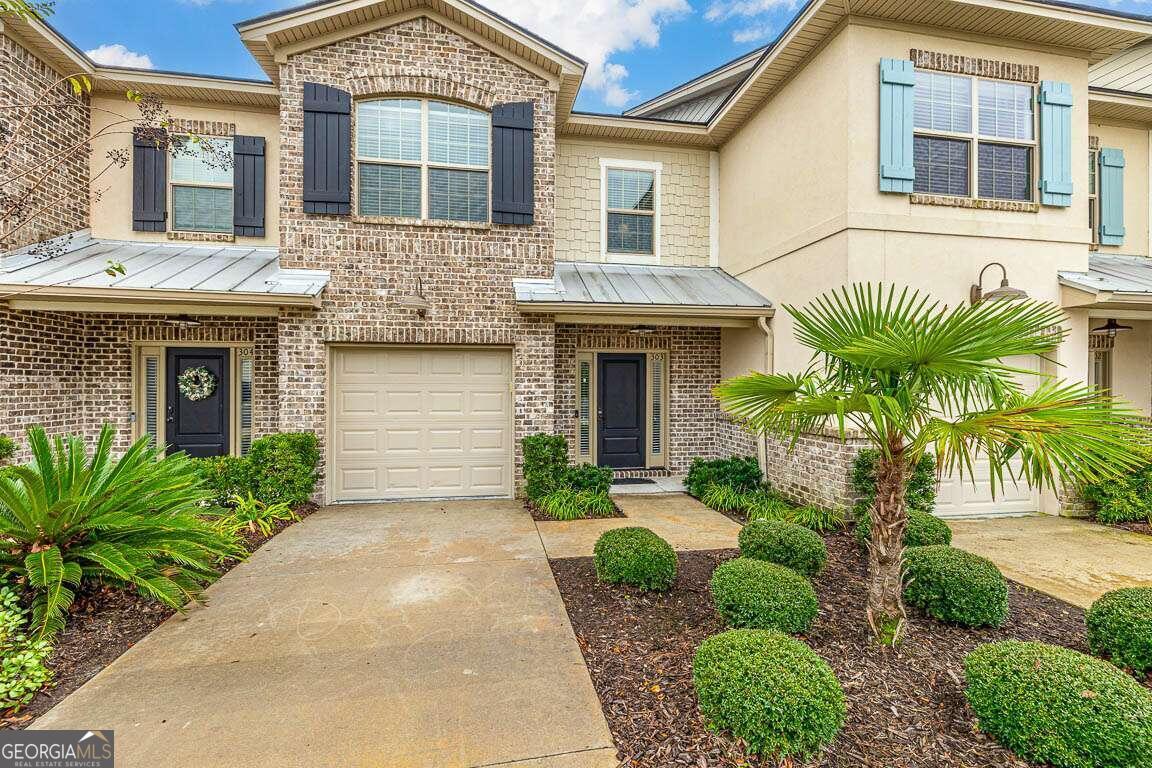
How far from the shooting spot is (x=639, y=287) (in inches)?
298

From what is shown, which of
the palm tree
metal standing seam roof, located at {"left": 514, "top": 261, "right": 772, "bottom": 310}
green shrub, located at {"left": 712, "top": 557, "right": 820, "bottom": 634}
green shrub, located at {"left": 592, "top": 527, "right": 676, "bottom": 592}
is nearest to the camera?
the palm tree

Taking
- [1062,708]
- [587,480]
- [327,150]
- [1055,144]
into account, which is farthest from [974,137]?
[327,150]

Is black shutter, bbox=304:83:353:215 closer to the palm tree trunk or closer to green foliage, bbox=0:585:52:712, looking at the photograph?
green foliage, bbox=0:585:52:712

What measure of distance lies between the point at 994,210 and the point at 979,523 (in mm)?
3782

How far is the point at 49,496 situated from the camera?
11.5 feet

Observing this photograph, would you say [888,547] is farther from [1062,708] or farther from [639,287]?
[639,287]

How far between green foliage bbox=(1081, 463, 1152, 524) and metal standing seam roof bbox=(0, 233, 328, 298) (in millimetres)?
9994

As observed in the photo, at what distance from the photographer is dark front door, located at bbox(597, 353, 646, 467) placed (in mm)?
8539

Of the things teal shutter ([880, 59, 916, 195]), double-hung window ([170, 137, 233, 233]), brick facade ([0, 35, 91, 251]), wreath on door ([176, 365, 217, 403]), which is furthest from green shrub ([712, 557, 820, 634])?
brick facade ([0, 35, 91, 251])

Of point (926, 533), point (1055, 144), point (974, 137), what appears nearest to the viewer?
point (926, 533)

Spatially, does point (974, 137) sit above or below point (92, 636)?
above

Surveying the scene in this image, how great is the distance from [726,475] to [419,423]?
4.44 meters

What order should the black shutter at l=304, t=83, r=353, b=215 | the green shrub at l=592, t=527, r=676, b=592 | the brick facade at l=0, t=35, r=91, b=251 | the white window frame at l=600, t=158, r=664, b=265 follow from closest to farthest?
1. the green shrub at l=592, t=527, r=676, b=592
2. the brick facade at l=0, t=35, r=91, b=251
3. the black shutter at l=304, t=83, r=353, b=215
4. the white window frame at l=600, t=158, r=664, b=265

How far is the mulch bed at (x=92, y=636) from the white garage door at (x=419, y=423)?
10.3ft
